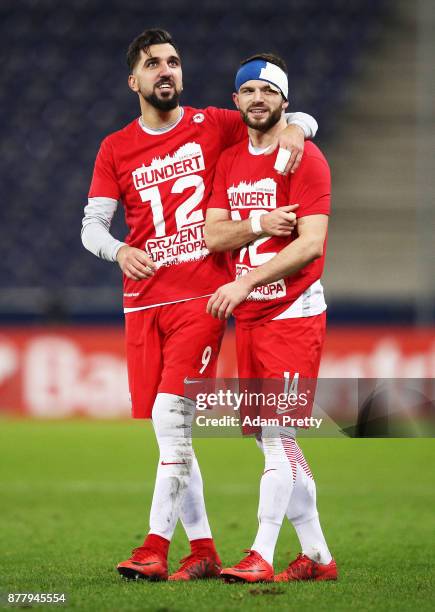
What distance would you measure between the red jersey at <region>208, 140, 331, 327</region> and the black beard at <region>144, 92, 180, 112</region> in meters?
0.41

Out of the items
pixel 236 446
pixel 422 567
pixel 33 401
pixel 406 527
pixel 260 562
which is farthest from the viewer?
pixel 33 401

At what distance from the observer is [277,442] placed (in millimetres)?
4410

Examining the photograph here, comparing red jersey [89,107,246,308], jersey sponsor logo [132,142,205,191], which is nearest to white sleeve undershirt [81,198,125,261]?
red jersey [89,107,246,308]

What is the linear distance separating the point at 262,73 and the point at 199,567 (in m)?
1.95

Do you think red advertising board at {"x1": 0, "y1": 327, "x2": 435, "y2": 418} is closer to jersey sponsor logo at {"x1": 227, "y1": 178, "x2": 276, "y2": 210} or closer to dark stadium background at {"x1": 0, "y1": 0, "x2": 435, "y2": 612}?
dark stadium background at {"x1": 0, "y1": 0, "x2": 435, "y2": 612}

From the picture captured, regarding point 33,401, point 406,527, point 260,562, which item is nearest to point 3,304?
point 33,401

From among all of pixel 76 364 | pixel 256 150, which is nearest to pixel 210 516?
pixel 256 150

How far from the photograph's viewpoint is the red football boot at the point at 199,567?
4.62m

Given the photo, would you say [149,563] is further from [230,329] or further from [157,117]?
[230,329]

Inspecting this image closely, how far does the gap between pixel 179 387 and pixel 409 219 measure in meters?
11.5

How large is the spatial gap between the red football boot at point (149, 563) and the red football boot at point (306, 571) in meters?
0.44

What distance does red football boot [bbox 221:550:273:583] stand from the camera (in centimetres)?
423

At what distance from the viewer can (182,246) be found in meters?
4.75

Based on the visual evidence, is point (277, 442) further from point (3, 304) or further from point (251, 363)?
point (3, 304)
